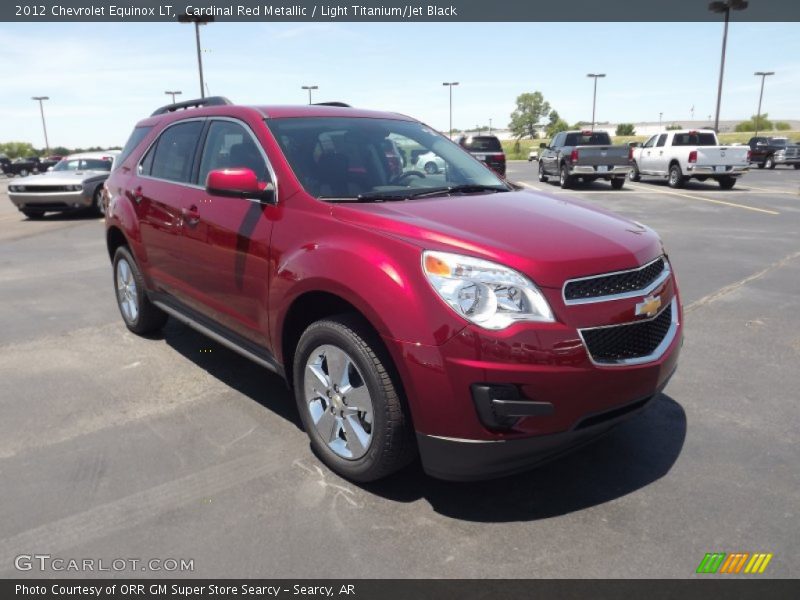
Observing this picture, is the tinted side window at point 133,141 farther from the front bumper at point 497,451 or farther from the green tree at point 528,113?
the green tree at point 528,113

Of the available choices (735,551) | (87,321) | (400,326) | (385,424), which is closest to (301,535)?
(385,424)

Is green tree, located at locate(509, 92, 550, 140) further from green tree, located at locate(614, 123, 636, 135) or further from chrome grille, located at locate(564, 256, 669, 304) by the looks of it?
chrome grille, located at locate(564, 256, 669, 304)

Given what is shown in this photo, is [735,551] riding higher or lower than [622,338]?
lower

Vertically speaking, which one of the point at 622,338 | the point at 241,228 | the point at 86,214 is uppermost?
the point at 241,228

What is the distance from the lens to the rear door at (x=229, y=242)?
3.46 metres

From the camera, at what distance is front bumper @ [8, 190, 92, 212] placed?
14219mm

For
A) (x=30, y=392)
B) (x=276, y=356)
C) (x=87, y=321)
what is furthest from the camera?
(x=87, y=321)

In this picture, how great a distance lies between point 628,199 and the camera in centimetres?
1739

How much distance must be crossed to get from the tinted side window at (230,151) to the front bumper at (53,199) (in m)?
11.8

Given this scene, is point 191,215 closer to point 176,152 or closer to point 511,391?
point 176,152

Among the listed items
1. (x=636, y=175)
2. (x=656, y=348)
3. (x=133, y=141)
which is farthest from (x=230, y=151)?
(x=636, y=175)

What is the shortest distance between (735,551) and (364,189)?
2423 millimetres

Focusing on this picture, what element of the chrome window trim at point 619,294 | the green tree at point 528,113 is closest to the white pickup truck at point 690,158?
the chrome window trim at point 619,294

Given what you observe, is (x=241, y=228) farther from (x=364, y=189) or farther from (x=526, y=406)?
(x=526, y=406)
